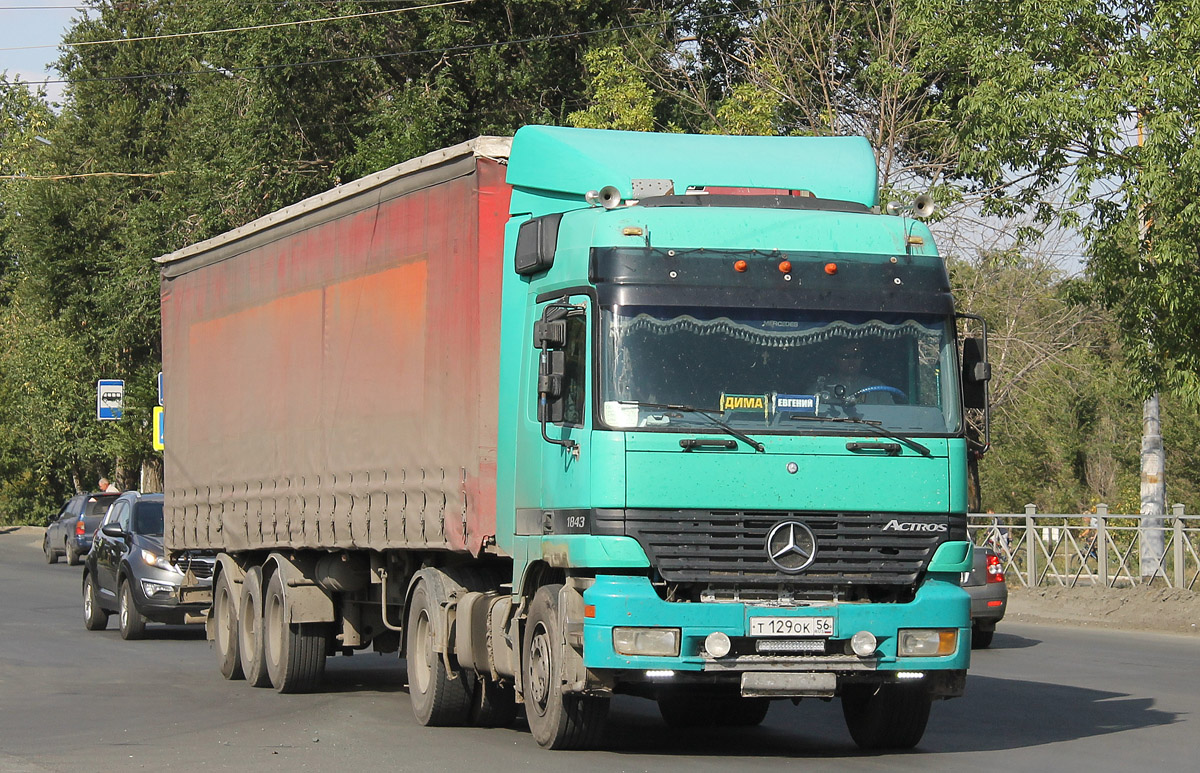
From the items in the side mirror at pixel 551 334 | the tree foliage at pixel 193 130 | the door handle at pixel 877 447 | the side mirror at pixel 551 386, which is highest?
the tree foliage at pixel 193 130

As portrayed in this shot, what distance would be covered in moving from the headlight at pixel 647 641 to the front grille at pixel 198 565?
10561 mm

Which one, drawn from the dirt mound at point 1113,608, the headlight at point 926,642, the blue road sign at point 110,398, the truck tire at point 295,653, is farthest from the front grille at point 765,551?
the blue road sign at point 110,398

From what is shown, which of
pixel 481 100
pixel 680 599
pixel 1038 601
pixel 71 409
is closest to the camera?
pixel 680 599

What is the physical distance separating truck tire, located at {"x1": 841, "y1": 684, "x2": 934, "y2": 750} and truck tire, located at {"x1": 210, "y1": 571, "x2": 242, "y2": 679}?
6891mm

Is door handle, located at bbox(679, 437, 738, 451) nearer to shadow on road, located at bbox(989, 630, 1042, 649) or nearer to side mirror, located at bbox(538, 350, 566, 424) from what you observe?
side mirror, located at bbox(538, 350, 566, 424)

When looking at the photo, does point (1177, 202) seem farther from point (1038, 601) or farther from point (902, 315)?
point (902, 315)

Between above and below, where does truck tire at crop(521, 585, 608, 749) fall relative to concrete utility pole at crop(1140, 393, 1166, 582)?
below

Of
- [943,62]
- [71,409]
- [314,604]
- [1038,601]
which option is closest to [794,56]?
[943,62]

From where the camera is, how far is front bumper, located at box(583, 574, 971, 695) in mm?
9703

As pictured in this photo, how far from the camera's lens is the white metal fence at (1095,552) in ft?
80.8

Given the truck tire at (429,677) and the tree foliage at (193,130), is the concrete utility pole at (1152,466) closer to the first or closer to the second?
the tree foliage at (193,130)

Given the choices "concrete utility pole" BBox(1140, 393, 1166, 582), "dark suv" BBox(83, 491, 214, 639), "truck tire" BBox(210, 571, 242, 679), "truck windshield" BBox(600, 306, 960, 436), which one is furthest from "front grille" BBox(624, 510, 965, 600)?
"concrete utility pole" BBox(1140, 393, 1166, 582)

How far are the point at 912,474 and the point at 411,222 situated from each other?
4.29 metres

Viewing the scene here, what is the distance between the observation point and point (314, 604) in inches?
580
